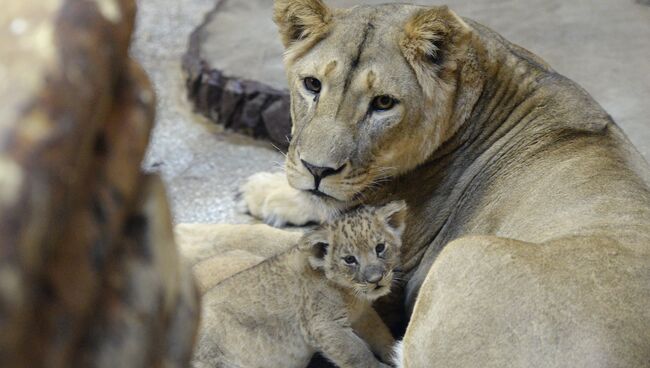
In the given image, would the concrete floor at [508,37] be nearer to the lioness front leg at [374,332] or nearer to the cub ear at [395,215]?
the lioness front leg at [374,332]

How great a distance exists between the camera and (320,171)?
3352mm

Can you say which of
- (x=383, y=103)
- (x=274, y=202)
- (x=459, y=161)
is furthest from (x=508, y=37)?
(x=383, y=103)

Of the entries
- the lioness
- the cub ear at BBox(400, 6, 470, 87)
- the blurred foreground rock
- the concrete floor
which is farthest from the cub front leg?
the blurred foreground rock

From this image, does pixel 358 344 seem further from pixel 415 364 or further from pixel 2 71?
pixel 2 71

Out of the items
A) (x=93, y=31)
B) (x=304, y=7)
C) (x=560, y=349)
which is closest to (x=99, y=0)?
(x=93, y=31)

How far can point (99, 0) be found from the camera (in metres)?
1.17

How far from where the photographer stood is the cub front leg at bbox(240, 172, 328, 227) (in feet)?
14.6

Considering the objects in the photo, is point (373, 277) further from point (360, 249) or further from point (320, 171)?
point (320, 171)

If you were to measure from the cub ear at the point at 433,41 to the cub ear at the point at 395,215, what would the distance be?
16.5 inches

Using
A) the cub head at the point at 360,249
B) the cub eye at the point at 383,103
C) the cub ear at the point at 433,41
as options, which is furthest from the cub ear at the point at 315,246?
the cub ear at the point at 433,41

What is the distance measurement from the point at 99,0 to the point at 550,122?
255 centimetres

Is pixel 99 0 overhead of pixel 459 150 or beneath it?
overhead

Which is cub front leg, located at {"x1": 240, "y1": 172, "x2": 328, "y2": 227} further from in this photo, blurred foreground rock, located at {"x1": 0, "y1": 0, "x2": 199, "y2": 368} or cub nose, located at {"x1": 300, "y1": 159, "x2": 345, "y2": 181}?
blurred foreground rock, located at {"x1": 0, "y1": 0, "x2": 199, "y2": 368}

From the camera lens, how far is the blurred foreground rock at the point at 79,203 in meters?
1.01
